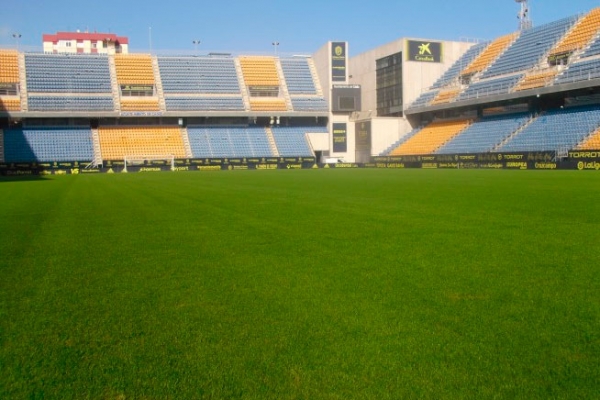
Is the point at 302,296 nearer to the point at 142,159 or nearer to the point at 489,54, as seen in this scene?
the point at 142,159

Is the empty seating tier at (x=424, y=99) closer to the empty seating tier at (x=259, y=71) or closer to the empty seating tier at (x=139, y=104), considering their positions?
the empty seating tier at (x=259, y=71)

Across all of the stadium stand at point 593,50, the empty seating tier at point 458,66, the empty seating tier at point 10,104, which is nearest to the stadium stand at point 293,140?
the empty seating tier at point 458,66

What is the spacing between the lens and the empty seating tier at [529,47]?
4656cm

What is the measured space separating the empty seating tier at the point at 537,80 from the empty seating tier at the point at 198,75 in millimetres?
28934

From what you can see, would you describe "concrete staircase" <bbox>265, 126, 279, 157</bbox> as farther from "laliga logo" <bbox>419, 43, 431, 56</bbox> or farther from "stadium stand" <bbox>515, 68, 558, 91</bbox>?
"stadium stand" <bbox>515, 68, 558, 91</bbox>

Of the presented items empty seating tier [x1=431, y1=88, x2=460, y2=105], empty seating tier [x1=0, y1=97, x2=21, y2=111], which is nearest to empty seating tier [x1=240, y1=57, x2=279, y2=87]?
empty seating tier [x1=431, y1=88, x2=460, y2=105]

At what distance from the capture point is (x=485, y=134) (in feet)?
149

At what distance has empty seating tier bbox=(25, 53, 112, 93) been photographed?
179ft

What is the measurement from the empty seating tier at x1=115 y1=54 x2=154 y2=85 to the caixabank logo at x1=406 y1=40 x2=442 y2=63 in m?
26.7

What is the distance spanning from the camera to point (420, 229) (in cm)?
883

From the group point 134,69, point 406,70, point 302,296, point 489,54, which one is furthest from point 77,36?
point 302,296

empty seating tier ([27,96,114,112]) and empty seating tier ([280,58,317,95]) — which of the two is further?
empty seating tier ([280,58,317,95])

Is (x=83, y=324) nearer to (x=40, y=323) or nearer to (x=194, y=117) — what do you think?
(x=40, y=323)

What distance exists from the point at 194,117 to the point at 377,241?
175 ft
